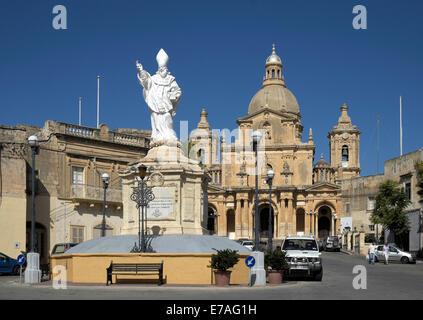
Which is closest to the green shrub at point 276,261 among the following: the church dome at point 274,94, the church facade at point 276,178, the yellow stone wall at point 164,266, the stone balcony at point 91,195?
the yellow stone wall at point 164,266

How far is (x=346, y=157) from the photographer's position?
9656 cm

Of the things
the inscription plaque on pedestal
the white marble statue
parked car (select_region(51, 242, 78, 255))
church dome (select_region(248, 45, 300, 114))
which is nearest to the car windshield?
the inscription plaque on pedestal

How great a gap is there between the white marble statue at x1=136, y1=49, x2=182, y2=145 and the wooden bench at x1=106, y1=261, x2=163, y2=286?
20.1 feet

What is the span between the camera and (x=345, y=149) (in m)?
95.7

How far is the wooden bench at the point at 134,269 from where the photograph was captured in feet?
70.4

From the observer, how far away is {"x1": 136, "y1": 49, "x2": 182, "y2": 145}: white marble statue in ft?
86.7

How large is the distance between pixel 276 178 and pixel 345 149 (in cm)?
1430

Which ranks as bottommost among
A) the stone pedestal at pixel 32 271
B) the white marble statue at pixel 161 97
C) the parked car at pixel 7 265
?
the parked car at pixel 7 265

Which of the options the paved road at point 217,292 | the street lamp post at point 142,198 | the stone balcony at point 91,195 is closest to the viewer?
the paved road at point 217,292

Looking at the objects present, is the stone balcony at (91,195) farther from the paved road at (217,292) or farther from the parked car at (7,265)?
the paved road at (217,292)

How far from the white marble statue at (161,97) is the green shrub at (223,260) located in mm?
6512

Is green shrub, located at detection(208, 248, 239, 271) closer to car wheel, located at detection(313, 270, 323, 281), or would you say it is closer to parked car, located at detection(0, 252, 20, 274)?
car wheel, located at detection(313, 270, 323, 281)

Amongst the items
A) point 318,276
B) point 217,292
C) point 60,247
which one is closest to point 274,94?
point 60,247

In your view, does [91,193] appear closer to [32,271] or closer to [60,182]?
[60,182]
